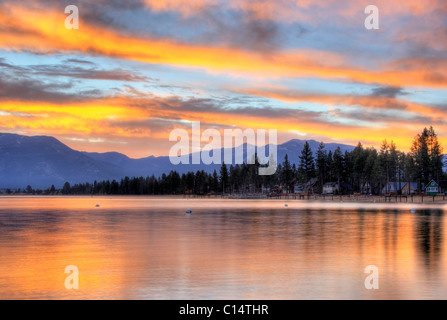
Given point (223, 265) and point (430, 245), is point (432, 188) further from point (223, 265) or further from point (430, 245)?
point (223, 265)

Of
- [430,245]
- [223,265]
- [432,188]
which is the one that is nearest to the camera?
[223,265]

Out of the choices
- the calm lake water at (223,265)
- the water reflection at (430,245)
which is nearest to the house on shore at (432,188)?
the water reflection at (430,245)

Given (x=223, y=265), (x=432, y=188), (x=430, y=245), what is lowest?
(x=430, y=245)

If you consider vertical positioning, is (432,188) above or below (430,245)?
above

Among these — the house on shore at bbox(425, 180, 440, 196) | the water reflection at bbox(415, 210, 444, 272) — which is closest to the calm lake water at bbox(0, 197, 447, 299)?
the water reflection at bbox(415, 210, 444, 272)

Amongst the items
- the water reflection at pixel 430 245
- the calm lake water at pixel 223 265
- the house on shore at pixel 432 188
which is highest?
the house on shore at pixel 432 188

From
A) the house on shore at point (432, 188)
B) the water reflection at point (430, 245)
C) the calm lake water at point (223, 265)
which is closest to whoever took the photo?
the calm lake water at point (223, 265)

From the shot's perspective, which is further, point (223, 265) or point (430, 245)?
point (430, 245)

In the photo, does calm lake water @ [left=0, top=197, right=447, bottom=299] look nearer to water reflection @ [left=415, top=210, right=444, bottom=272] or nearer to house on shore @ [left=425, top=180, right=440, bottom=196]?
water reflection @ [left=415, top=210, right=444, bottom=272]

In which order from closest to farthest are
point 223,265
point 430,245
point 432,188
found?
point 223,265, point 430,245, point 432,188

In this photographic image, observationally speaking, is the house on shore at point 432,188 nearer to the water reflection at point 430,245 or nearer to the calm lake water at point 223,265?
the water reflection at point 430,245

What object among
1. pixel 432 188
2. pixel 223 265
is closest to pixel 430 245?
pixel 223 265
